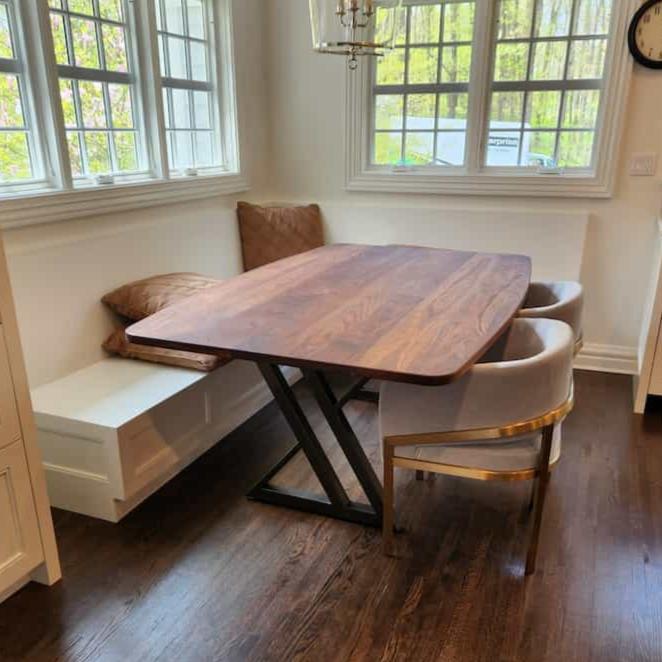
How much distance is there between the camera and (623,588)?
183cm

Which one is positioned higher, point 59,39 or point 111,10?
point 111,10

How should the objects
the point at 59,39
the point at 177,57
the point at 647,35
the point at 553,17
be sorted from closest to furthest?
the point at 59,39 < the point at 647,35 < the point at 177,57 < the point at 553,17

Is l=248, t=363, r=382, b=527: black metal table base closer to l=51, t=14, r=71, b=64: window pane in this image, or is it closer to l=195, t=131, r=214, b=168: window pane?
l=51, t=14, r=71, b=64: window pane

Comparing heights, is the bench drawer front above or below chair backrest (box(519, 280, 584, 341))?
below

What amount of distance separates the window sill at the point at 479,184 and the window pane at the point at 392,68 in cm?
55

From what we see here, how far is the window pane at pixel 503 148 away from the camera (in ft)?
11.7

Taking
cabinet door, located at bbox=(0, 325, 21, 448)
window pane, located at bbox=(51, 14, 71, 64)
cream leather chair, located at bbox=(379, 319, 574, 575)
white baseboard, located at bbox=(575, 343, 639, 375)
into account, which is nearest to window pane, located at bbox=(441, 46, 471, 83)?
white baseboard, located at bbox=(575, 343, 639, 375)

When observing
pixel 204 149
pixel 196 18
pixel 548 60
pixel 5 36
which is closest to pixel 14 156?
pixel 5 36

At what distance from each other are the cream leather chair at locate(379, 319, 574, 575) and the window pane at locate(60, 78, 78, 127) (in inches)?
73.6

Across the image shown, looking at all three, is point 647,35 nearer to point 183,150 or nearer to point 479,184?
point 479,184

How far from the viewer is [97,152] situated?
2.77 m

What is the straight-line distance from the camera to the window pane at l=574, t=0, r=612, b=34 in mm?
3221

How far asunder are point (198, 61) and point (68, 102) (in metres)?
1.05

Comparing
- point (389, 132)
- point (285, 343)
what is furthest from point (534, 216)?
point (285, 343)
